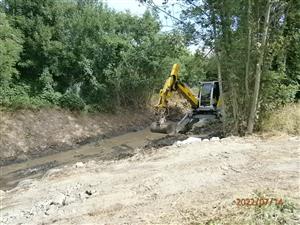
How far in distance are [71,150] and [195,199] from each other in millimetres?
12128

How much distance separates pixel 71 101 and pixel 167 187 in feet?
47.5

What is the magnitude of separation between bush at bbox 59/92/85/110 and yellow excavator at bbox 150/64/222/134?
5.50 metres

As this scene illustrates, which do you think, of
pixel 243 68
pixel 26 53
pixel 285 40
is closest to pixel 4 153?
pixel 26 53

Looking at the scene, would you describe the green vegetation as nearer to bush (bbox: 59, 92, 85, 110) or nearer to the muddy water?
bush (bbox: 59, 92, 85, 110)

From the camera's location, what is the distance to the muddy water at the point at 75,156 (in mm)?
13438

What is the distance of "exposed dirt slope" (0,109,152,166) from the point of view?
1684 cm

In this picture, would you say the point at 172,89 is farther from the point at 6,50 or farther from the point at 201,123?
the point at 6,50

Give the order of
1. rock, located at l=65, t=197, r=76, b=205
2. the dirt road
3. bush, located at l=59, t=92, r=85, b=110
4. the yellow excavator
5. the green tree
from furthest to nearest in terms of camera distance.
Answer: bush, located at l=59, t=92, r=85, b=110
the green tree
the yellow excavator
rock, located at l=65, t=197, r=76, b=205
the dirt road

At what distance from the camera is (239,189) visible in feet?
20.6

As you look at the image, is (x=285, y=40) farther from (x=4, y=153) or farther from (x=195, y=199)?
(x=4, y=153)

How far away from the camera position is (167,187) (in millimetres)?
6992
